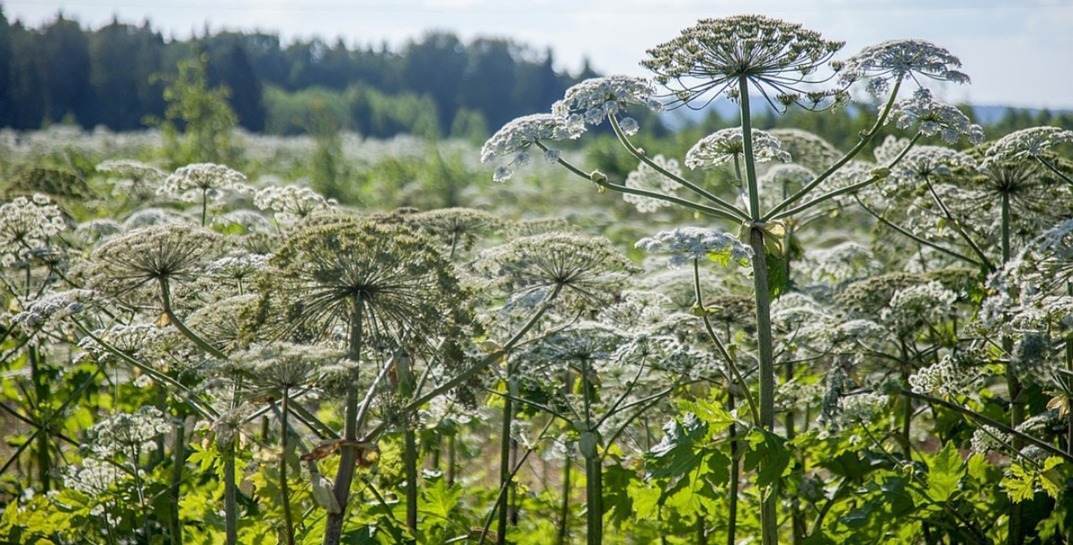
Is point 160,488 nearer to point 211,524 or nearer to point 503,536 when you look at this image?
point 211,524

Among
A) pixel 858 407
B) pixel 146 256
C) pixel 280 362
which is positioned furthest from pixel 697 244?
pixel 146 256

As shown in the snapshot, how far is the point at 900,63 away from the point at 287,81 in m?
111

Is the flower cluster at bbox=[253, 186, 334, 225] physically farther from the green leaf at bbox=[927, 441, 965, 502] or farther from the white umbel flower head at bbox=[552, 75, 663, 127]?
the green leaf at bbox=[927, 441, 965, 502]

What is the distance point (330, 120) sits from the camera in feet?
115

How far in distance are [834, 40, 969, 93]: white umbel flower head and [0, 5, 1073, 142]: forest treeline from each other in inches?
705

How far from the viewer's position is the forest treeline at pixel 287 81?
132 ft

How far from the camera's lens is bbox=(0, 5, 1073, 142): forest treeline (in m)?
40.1

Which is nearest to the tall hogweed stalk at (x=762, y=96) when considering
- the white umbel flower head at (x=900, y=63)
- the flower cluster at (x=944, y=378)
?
the white umbel flower head at (x=900, y=63)

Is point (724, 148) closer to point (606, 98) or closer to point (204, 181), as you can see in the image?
point (606, 98)

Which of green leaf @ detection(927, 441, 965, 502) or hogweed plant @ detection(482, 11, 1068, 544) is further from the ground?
hogweed plant @ detection(482, 11, 1068, 544)

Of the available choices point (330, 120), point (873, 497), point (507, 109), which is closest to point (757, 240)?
point (873, 497)

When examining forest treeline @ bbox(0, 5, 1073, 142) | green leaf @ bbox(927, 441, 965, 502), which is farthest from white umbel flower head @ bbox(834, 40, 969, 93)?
forest treeline @ bbox(0, 5, 1073, 142)

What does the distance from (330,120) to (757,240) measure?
1263 inches

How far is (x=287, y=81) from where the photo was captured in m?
109
